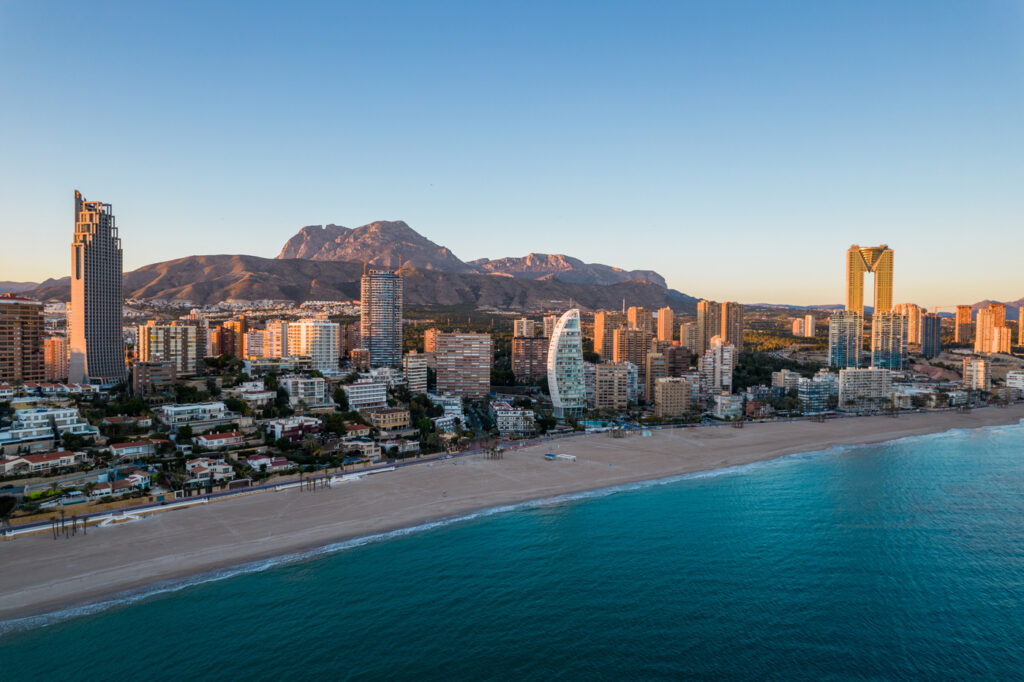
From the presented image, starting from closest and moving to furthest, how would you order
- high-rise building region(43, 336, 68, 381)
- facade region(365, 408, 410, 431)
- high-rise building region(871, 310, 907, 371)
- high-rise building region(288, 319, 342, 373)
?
facade region(365, 408, 410, 431), high-rise building region(43, 336, 68, 381), high-rise building region(288, 319, 342, 373), high-rise building region(871, 310, 907, 371)

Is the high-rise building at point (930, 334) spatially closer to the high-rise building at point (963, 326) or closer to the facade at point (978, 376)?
the high-rise building at point (963, 326)

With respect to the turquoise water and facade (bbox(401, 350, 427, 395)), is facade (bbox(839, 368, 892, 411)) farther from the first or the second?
facade (bbox(401, 350, 427, 395))

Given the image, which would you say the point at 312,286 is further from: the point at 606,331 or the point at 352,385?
the point at 352,385

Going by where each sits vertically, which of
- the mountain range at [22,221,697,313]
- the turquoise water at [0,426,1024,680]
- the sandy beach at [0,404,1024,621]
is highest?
the mountain range at [22,221,697,313]

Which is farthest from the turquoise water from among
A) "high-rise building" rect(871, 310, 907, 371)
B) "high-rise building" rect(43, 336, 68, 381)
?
"high-rise building" rect(871, 310, 907, 371)

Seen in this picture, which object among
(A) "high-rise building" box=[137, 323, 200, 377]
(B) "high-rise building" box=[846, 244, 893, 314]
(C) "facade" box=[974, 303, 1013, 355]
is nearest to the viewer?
(A) "high-rise building" box=[137, 323, 200, 377]

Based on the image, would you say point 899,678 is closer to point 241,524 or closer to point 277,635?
point 277,635

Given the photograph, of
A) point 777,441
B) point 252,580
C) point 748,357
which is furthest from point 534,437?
point 748,357
